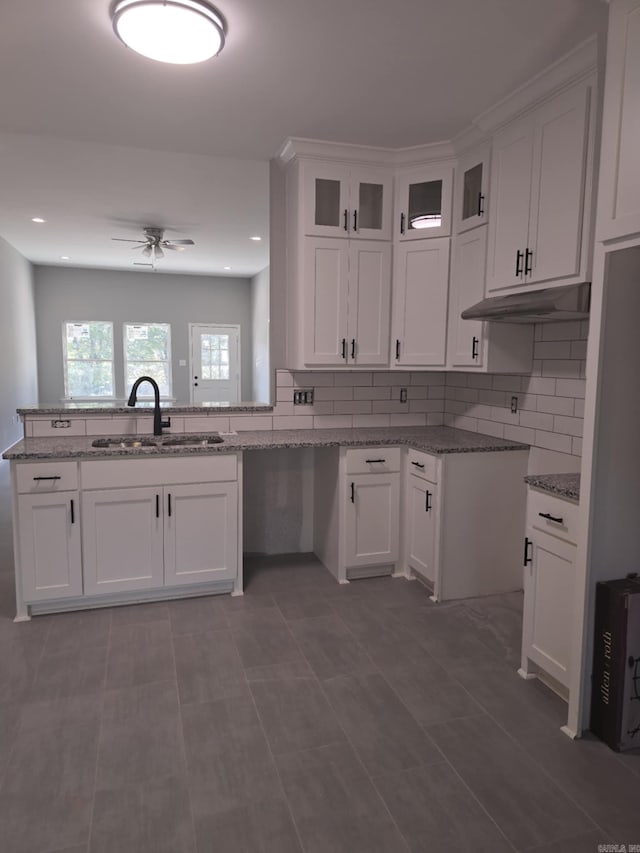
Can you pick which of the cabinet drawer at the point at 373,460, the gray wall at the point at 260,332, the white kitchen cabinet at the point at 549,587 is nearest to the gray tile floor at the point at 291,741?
the white kitchen cabinet at the point at 549,587

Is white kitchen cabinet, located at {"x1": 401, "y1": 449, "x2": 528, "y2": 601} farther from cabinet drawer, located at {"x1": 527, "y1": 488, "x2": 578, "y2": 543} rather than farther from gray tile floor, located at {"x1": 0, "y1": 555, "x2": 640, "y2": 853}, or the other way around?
cabinet drawer, located at {"x1": 527, "y1": 488, "x2": 578, "y2": 543}

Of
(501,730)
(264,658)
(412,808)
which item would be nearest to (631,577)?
(501,730)

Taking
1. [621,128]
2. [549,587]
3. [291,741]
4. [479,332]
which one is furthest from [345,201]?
[291,741]

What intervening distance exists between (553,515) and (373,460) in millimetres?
1288

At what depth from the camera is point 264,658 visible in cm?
256

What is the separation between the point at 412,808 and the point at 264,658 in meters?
1.01

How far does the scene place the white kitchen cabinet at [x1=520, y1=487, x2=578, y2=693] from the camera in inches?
85.2

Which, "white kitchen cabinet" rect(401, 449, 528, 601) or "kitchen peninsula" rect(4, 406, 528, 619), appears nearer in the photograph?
"kitchen peninsula" rect(4, 406, 528, 619)

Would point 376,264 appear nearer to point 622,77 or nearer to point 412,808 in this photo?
point 622,77

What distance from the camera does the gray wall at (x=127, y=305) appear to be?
918 centimetres

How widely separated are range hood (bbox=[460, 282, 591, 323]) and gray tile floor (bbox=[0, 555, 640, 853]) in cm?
153

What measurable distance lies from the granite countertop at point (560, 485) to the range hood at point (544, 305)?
686 millimetres

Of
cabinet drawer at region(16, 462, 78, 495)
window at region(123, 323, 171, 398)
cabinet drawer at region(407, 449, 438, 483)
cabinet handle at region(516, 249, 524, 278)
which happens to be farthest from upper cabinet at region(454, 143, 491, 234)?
window at region(123, 323, 171, 398)

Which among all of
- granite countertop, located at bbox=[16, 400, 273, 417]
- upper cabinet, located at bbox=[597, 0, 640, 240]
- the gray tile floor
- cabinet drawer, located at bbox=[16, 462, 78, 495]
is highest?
upper cabinet, located at bbox=[597, 0, 640, 240]
